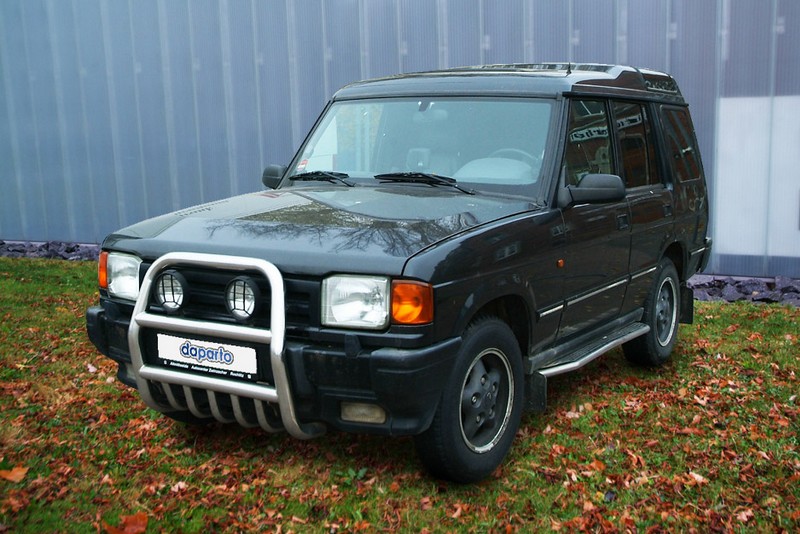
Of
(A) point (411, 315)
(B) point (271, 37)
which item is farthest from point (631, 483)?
(B) point (271, 37)

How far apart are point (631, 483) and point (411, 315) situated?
1585mm

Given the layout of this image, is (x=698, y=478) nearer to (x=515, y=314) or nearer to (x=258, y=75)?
(x=515, y=314)

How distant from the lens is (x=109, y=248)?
14.1 ft

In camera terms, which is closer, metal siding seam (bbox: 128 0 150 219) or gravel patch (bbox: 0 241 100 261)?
metal siding seam (bbox: 128 0 150 219)

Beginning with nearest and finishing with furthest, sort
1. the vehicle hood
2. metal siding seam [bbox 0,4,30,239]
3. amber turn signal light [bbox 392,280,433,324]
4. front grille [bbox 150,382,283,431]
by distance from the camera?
amber turn signal light [bbox 392,280,433,324] < the vehicle hood < front grille [bbox 150,382,283,431] < metal siding seam [bbox 0,4,30,239]

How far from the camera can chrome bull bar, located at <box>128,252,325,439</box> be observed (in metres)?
3.59

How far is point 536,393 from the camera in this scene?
4.47m

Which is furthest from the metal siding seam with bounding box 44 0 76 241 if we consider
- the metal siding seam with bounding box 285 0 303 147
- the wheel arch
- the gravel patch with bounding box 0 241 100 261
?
the wheel arch

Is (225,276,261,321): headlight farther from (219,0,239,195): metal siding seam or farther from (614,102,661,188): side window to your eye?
(219,0,239,195): metal siding seam

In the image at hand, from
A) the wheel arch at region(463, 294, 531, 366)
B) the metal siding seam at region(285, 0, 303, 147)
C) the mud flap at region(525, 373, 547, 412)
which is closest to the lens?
the wheel arch at region(463, 294, 531, 366)

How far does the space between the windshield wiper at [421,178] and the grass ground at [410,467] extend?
1.46 metres

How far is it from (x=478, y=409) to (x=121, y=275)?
1932mm

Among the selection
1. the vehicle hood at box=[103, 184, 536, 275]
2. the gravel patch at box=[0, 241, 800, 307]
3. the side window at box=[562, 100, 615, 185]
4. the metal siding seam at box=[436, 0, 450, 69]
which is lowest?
the gravel patch at box=[0, 241, 800, 307]

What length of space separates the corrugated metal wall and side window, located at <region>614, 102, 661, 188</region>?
3.84 metres
